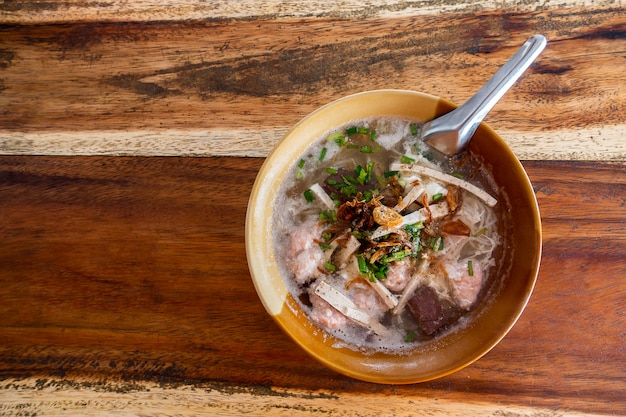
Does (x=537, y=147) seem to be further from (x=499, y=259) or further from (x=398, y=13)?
(x=398, y=13)

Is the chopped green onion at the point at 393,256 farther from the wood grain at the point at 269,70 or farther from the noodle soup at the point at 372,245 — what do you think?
the wood grain at the point at 269,70

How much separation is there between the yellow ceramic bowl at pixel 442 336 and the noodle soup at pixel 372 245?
0.04 metres

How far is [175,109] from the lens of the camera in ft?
6.11

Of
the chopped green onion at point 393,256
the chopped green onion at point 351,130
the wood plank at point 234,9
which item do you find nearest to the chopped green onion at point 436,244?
the chopped green onion at point 393,256

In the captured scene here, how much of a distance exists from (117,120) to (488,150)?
1.28 m

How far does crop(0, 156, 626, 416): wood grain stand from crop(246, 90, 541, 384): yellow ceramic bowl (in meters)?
0.22

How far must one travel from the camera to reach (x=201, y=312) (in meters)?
1.75

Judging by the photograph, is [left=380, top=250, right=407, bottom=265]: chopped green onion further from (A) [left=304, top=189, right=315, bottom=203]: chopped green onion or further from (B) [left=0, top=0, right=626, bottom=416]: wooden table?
(B) [left=0, top=0, right=626, bottom=416]: wooden table

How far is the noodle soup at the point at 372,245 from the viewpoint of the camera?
1576 millimetres

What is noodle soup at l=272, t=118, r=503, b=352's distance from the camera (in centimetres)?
158

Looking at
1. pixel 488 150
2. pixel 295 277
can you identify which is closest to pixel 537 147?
pixel 488 150

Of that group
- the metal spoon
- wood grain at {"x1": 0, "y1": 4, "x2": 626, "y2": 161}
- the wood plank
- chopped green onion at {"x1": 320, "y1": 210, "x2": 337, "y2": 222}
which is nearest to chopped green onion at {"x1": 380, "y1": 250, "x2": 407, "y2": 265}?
chopped green onion at {"x1": 320, "y1": 210, "x2": 337, "y2": 222}

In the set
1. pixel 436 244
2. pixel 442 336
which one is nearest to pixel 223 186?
pixel 436 244

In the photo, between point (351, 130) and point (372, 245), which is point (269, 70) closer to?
point (351, 130)
